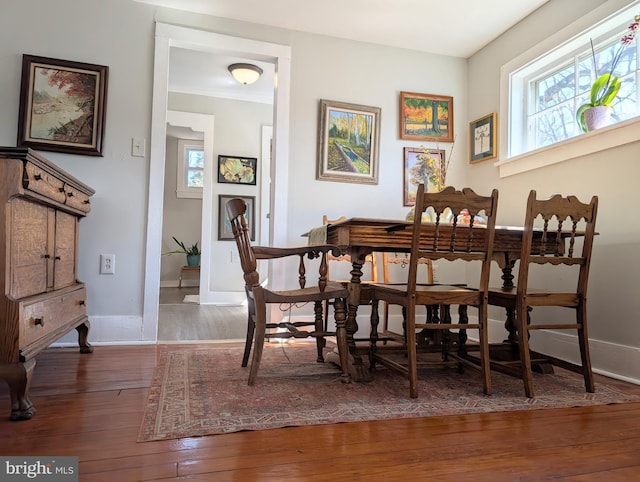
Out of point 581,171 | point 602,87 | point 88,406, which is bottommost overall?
point 88,406

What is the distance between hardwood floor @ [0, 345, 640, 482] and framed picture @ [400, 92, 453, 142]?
2.42 m

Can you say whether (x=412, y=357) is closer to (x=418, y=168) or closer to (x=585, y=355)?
(x=585, y=355)

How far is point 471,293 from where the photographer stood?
187 cm

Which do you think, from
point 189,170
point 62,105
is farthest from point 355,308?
point 189,170

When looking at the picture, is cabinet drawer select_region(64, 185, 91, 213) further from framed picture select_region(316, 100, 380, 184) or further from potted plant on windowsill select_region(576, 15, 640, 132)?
potted plant on windowsill select_region(576, 15, 640, 132)

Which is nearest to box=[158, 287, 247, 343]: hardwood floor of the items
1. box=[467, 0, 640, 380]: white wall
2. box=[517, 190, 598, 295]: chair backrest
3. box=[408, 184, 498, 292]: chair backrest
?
box=[408, 184, 498, 292]: chair backrest

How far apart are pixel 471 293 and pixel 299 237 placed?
1602 mm

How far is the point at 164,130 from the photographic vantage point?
9.57ft

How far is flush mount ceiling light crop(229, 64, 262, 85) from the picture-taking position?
12.9 feet

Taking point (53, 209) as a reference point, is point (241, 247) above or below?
below

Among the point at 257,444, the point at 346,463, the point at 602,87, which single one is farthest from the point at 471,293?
the point at 602,87

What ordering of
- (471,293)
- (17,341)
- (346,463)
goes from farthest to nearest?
(471,293) → (17,341) → (346,463)

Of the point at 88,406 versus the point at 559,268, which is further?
the point at 559,268

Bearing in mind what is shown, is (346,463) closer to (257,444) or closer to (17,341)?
(257,444)
